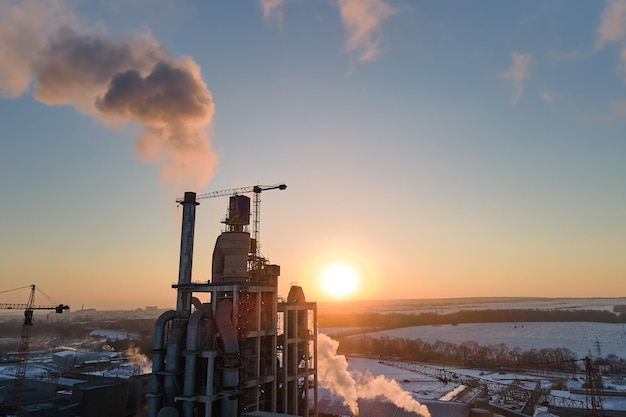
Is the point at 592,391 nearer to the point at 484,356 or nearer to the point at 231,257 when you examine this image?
the point at 231,257

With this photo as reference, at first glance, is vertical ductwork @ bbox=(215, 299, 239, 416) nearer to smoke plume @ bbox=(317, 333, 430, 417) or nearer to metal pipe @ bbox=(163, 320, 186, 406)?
metal pipe @ bbox=(163, 320, 186, 406)

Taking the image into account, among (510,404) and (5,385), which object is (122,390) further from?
(510,404)

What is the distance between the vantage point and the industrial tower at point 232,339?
3519 cm

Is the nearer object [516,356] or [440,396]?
[440,396]

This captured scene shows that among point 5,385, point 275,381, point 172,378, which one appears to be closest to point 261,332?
point 275,381

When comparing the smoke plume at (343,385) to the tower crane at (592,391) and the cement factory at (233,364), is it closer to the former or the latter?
the cement factory at (233,364)

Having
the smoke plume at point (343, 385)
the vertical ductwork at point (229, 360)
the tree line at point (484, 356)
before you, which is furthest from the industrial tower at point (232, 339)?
the tree line at point (484, 356)

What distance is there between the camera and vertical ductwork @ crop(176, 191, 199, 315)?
41.3m

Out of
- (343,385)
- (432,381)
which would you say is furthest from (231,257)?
(432,381)

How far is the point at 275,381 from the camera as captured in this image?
41406 millimetres

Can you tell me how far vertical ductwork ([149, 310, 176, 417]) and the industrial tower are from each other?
78mm

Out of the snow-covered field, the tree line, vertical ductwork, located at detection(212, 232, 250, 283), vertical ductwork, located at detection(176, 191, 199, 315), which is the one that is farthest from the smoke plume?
the snow-covered field

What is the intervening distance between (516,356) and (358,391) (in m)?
78.5

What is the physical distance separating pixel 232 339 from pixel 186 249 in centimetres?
1239
